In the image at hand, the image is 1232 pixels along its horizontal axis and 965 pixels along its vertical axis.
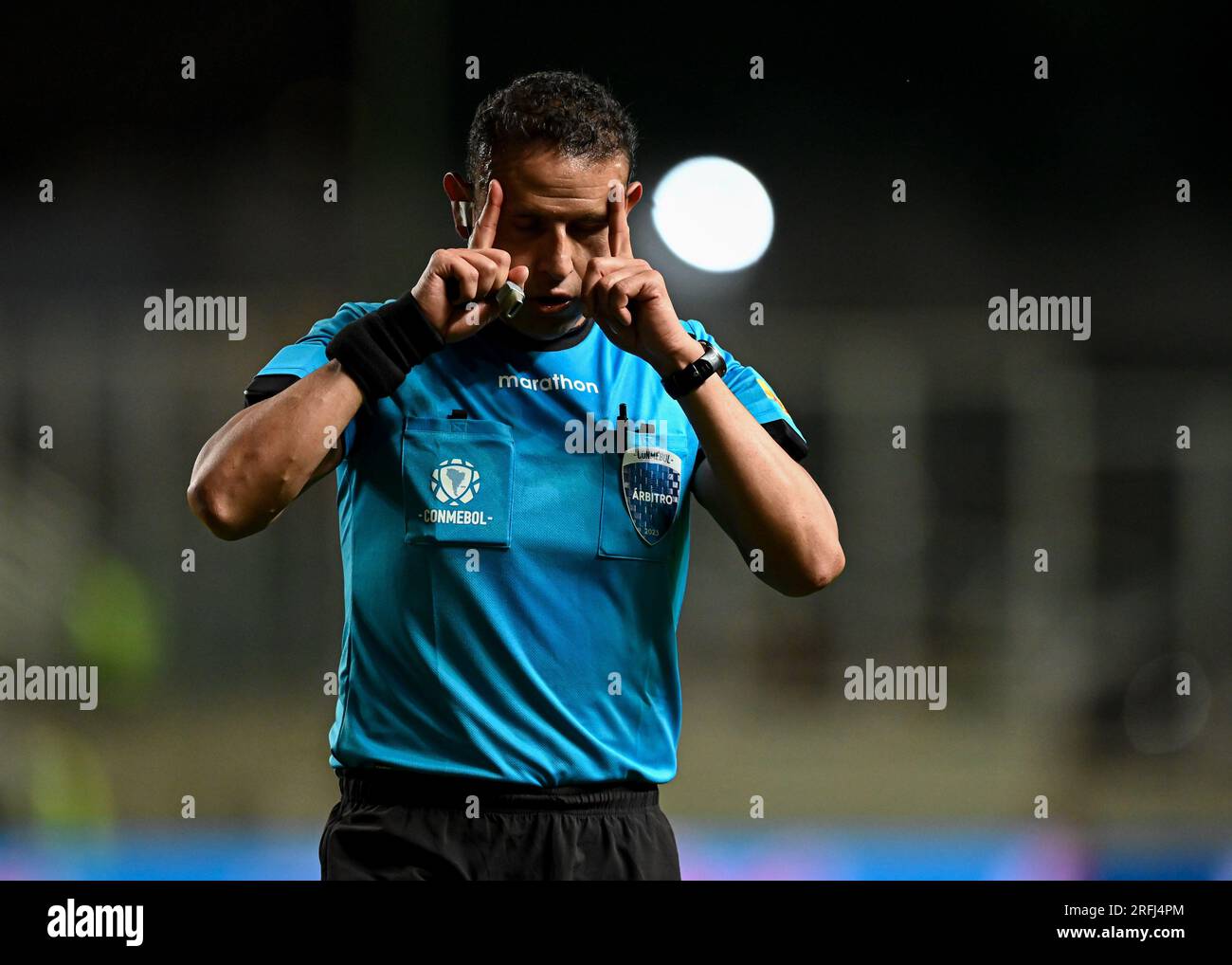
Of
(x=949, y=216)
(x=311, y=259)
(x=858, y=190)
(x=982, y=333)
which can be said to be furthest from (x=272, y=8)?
(x=982, y=333)

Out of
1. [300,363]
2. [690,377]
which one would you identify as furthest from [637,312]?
[300,363]

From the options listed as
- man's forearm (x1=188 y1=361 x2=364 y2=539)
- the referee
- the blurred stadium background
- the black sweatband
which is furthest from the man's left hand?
the blurred stadium background

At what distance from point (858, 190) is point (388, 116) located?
1.79 m

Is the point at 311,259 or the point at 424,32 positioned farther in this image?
the point at 311,259

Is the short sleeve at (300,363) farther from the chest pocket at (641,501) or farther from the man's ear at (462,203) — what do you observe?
the chest pocket at (641,501)

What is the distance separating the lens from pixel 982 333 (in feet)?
15.9

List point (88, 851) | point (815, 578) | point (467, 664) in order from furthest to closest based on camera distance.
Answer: point (88, 851), point (815, 578), point (467, 664)

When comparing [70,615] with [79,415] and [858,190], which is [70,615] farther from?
[858,190]

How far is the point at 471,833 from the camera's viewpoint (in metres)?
1.40

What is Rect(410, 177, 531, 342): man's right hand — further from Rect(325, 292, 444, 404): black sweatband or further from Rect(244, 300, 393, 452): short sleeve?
Rect(244, 300, 393, 452): short sleeve

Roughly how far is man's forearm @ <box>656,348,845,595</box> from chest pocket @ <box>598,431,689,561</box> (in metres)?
0.07

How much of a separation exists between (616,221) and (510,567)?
0.49m

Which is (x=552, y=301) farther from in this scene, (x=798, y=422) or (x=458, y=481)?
(x=798, y=422)

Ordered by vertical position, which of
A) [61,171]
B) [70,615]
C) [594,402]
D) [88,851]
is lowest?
[88,851]
